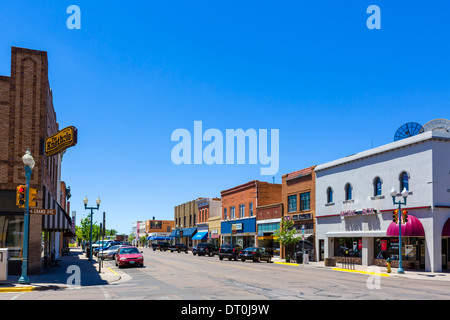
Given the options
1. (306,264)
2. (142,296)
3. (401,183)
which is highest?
(401,183)

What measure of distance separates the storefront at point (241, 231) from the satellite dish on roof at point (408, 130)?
89.1 ft

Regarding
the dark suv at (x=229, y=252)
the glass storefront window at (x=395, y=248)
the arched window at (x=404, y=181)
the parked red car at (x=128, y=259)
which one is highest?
the arched window at (x=404, y=181)

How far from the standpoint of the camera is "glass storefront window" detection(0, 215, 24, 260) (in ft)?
76.6

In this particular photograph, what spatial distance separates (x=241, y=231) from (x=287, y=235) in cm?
1978

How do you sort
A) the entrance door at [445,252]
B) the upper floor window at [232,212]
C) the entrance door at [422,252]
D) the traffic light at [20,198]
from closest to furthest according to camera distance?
the traffic light at [20,198], the entrance door at [445,252], the entrance door at [422,252], the upper floor window at [232,212]

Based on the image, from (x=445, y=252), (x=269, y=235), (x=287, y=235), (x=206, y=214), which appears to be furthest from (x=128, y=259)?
(x=206, y=214)

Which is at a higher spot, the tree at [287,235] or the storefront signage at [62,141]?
the storefront signage at [62,141]

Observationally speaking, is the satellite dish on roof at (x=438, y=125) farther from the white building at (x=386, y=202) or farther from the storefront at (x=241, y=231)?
the storefront at (x=241, y=231)

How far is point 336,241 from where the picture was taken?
4162cm

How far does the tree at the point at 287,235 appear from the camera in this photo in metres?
44.7

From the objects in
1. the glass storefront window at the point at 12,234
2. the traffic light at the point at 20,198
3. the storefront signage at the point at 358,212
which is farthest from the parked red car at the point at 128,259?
the storefront signage at the point at 358,212
